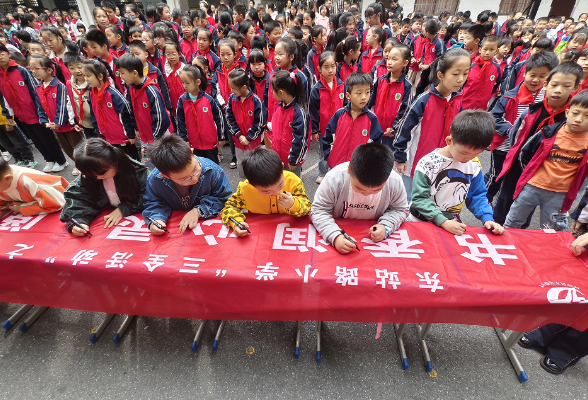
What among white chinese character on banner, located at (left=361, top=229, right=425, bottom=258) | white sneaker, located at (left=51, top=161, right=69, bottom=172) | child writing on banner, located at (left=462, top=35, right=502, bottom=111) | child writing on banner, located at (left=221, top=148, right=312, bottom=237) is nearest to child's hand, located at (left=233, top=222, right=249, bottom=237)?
child writing on banner, located at (left=221, top=148, right=312, bottom=237)

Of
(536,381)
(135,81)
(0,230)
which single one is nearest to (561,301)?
(536,381)

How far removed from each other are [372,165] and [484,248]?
2.66 ft

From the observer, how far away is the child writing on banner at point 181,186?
67.4 inches

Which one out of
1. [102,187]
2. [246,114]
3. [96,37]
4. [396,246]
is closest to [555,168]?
[396,246]

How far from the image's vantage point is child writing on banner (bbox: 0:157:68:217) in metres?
1.90

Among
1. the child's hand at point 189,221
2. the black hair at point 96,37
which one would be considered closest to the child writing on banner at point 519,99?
the child's hand at point 189,221

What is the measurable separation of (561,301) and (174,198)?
226cm

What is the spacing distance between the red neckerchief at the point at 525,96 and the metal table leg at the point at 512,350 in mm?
2354

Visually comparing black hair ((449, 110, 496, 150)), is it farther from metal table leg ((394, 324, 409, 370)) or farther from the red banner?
metal table leg ((394, 324, 409, 370))

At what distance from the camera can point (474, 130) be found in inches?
67.4

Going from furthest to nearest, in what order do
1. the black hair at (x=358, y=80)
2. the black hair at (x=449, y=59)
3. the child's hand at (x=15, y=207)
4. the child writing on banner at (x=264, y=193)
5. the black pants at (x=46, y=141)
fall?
the black pants at (x=46, y=141), the black hair at (x=358, y=80), the black hair at (x=449, y=59), the child's hand at (x=15, y=207), the child writing on banner at (x=264, y=193)

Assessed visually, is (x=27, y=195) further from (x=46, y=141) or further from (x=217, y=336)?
(x=46, y=141)

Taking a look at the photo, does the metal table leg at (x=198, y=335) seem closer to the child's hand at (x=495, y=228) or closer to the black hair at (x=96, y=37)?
the child's hand at (x=495, y=228)

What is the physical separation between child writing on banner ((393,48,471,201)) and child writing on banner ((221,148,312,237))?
5.14ft
